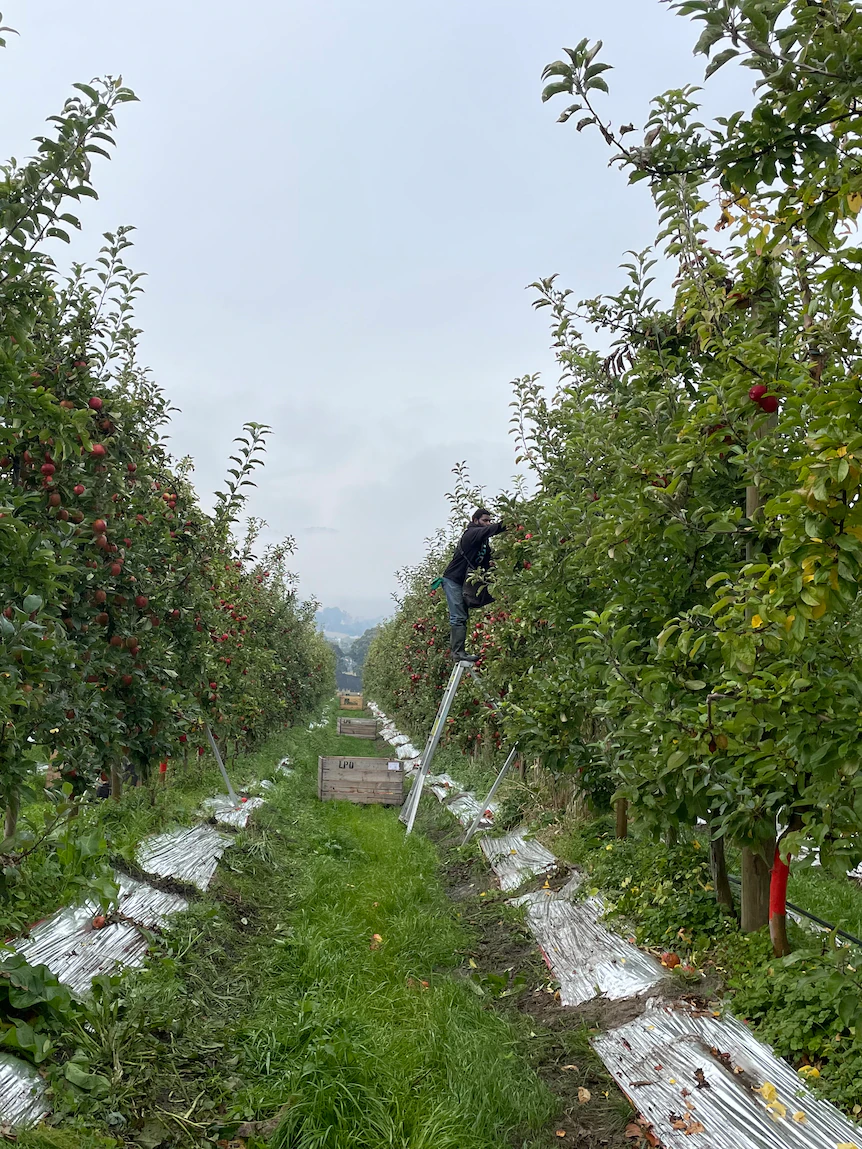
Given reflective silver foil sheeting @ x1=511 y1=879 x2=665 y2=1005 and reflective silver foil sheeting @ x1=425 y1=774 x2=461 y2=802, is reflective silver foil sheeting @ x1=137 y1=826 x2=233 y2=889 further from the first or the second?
reflective silver foil sheeting @ x1=425 y1=774 x2=461 y2=802

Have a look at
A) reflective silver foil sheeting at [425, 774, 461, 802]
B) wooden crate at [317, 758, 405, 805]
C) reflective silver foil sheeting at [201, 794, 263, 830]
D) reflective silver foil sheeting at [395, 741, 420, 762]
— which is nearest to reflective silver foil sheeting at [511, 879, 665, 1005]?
reflective silver foil sheeting at [201, 794, 263, 830]

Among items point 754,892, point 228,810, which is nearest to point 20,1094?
point 754,892

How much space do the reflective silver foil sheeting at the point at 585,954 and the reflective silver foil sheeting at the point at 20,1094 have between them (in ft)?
7.95

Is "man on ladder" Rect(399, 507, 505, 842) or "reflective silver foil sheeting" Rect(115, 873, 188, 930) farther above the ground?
"man on ladder" Rect(399, 507, 505, 842)

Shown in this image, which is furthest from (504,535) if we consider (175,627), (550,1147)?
(550,1147)

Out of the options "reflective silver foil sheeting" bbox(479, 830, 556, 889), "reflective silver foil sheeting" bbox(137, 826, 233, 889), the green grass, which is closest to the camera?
the green grass

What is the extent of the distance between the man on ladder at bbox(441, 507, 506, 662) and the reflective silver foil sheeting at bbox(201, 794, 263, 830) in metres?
2.69

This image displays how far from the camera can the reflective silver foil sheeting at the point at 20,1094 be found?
7.34ft

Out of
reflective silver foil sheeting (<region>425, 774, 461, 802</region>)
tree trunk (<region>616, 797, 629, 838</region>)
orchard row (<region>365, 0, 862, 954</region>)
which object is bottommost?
reflective silver foil sheeting (<region>425, 774, 461, 802</region>)

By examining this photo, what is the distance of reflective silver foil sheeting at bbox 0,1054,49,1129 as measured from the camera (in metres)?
2.24

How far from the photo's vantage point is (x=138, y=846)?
194 inches

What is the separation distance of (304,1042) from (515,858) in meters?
3.07

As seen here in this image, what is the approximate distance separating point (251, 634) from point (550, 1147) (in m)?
9.15

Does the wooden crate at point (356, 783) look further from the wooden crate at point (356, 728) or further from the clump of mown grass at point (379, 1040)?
the wooden crate at point (356, 728)
